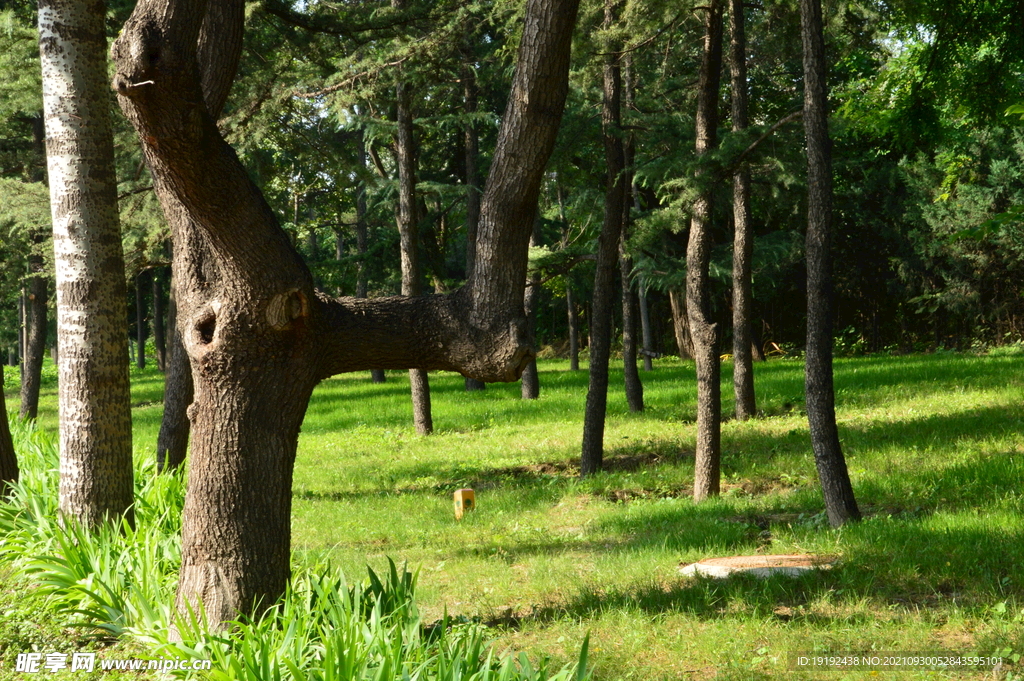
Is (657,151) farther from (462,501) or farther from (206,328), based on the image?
(206,328)

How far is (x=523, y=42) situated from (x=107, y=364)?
405 cm

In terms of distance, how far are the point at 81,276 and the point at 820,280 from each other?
19.8 feet

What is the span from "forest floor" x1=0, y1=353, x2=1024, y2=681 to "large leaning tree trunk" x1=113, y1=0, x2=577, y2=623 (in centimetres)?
186

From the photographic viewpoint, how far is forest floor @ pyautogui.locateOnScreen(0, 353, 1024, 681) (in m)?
5.41

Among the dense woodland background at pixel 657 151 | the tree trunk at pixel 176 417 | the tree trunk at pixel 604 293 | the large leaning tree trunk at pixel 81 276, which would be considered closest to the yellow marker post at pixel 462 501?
the tree trunk at pixel 604 293

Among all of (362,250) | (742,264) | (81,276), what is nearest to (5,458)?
(81,276)

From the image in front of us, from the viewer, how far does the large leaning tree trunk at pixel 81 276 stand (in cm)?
645

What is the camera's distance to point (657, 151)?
37.5 feet

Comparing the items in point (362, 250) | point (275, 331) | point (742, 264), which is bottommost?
point (275, 331)

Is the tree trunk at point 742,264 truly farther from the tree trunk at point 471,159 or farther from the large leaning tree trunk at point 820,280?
the large leaning tree trunk at point 820,280

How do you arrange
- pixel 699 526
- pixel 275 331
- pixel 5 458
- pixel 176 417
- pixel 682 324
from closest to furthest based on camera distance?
pixel 275 331, pixel 5 458, pixel 699 526, pixel 176 417, pixel 682 324

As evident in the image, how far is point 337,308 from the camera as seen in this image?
4879 mm

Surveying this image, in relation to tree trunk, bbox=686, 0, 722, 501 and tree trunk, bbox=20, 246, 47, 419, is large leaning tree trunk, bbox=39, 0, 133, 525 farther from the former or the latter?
tree trunk, bbox=20, 246, 47, 419

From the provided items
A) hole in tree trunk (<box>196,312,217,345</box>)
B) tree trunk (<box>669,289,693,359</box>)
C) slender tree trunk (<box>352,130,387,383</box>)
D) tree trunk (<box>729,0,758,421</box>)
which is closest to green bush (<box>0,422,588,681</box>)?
hole in tree trunk (<box>196,312,217,345</box>)
